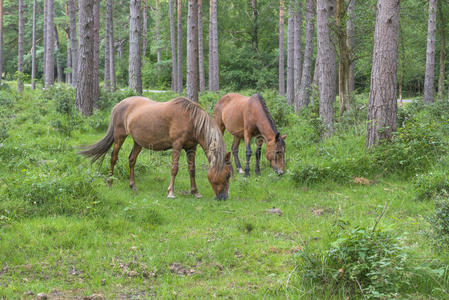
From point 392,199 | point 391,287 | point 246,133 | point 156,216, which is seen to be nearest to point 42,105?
point 246,133

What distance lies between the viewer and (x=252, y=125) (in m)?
10.8

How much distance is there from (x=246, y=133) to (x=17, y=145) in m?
5.47

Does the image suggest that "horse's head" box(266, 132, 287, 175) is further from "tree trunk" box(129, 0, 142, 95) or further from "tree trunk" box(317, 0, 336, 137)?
"tree trunk" box(129, 0, 142, 95)

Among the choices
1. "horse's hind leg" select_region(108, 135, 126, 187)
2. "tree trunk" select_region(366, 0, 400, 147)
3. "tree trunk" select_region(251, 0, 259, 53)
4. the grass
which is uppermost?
"tree trunk" select_region(251, 0, 259, 53)

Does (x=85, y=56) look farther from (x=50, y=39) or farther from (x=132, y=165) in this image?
(x=50, y=39)

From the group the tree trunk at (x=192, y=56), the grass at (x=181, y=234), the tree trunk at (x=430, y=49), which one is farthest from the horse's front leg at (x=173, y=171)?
the tree trunk at (x=430, y=49)

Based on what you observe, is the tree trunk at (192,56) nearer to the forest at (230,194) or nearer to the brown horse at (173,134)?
the forest at (230,194)

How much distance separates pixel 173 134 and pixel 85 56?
6497mm

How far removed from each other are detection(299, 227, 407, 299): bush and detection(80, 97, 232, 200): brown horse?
397cm

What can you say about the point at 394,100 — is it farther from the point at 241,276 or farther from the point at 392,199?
the point at 241,276

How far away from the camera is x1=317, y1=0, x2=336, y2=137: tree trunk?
1191cm

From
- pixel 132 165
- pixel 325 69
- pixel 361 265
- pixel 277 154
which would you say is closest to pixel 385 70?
pixel 325 69

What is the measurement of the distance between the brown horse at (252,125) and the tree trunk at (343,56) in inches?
153

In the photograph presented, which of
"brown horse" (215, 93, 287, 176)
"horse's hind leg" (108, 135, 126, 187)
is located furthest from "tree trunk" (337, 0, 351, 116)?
"horse's hind leg" (108, 135, 126, 187)
